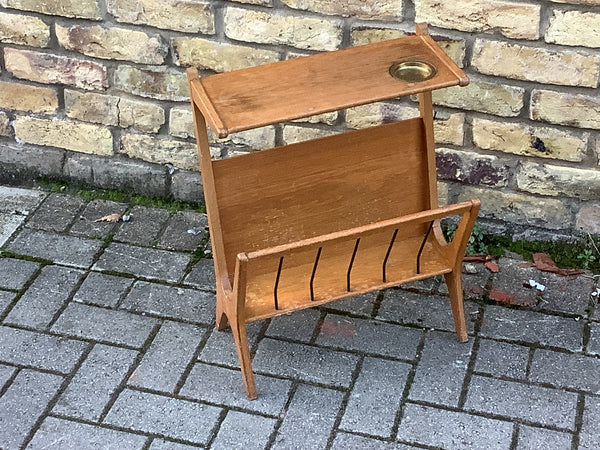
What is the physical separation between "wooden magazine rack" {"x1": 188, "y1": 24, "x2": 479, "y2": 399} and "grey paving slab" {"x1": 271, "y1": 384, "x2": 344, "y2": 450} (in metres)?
0.17

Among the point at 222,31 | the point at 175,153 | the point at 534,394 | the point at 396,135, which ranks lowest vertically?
the point at 534,394

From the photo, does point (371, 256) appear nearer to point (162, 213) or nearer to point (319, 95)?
point (319, 95)

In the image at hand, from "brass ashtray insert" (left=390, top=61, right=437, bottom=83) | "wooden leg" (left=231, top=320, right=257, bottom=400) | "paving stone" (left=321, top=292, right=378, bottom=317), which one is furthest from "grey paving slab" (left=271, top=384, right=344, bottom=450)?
"brass ashtray insert" (left=390, top=61, right=437, bottom=83)

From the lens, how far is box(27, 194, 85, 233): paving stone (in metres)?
3.87

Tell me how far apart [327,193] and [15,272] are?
139 cm

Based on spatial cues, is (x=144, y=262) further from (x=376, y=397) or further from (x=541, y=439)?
(x=541, y=439)

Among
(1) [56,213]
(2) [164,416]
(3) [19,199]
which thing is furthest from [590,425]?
(3) [19,199]

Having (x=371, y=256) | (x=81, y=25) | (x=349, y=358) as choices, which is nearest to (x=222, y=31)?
(x=81, y=25)

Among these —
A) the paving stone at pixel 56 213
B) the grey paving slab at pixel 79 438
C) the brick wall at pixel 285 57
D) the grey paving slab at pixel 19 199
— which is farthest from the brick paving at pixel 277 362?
the brick wall at pixel 285 57

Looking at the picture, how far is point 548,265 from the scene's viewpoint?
362 centimetres

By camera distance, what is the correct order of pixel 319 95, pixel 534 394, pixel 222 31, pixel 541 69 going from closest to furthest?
pixel 319 95 → pixel 534 394 → pixel 541 69 → pixel 222 31

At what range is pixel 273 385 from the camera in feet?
10.1

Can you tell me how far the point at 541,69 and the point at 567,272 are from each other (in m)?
0.85

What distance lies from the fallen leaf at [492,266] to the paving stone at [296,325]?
770mm
